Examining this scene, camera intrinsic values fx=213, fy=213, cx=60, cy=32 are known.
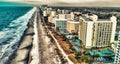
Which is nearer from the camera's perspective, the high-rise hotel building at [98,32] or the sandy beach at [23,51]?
the sandy beach at [23,51]

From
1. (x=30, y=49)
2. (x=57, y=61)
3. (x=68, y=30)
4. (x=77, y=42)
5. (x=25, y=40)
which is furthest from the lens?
(x=68, y=30)

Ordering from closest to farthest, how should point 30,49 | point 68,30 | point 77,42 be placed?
point 30,49 < point 77,42 < point 68,30

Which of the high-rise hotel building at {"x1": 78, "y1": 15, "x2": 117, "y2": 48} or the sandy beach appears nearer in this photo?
the sandy beach

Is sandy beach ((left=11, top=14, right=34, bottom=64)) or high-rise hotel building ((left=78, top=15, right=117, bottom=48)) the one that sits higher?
high-rise hotel building ((left=78, top=15, right=117, bottom=48))

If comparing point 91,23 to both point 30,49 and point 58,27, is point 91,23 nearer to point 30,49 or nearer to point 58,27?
point 30,49

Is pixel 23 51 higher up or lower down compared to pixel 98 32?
lower down

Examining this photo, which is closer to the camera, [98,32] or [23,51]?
[23,51]

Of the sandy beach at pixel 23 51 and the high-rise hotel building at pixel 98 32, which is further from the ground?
the high-rise hotel building at pixel 98 32

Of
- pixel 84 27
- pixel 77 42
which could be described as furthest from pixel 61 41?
pixel 84 27
